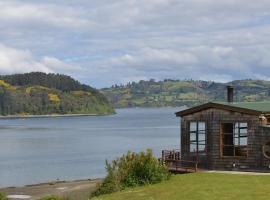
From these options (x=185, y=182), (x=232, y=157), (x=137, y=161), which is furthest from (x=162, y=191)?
(x=232, y=157)

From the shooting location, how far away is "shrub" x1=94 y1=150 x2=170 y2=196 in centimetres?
3275

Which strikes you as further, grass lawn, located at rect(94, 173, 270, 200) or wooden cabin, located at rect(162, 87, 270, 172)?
wooden cabin, located at rect(162, 87, 270, 172)

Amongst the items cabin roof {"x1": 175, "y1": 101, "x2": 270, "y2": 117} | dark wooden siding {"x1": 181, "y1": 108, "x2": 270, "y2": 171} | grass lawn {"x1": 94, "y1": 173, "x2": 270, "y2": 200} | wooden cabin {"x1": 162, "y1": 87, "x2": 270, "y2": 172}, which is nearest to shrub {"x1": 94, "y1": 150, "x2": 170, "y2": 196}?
grass lawn {"x1": 94, "y1": 173, "x2": 270, "y2": 200}

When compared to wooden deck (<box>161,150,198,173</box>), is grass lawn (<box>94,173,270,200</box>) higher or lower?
lower

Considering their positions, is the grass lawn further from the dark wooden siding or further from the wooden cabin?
the wooden cabin

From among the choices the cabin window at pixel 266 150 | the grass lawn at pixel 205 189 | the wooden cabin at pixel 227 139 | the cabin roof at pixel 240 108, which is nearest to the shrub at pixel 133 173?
the grass lawn at pixel 205 189

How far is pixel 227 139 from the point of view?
123 feet

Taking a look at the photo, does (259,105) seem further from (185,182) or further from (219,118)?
(185,182)

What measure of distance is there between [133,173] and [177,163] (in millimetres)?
7019

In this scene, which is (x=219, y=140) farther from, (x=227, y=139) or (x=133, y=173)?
(x=133, y=173)

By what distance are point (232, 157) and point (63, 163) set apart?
157ft

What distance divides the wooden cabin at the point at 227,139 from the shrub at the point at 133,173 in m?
4.62

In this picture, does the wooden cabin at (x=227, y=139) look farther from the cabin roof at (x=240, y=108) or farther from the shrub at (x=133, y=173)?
the shrub at (x=133, y=173)

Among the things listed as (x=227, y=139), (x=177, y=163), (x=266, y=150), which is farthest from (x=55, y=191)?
(x=266, y=150)
